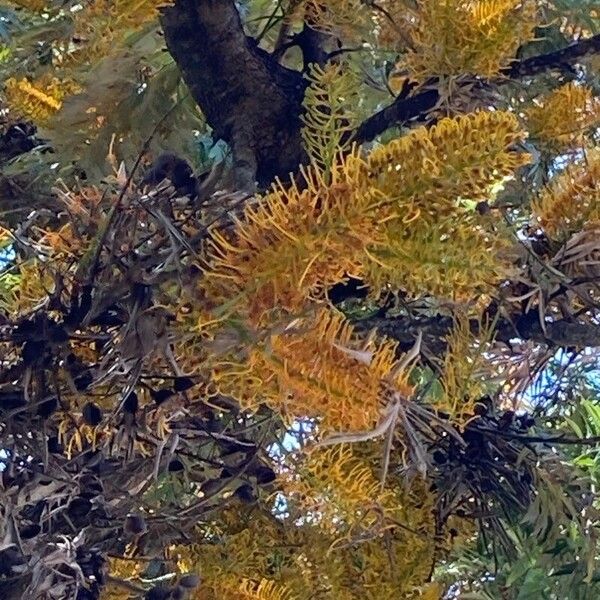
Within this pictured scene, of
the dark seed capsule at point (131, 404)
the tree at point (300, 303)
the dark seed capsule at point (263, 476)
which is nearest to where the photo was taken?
the tree at point (300, 303)

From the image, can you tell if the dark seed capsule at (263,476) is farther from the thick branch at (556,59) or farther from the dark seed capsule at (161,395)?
Answer: the thick branch at (556,59)

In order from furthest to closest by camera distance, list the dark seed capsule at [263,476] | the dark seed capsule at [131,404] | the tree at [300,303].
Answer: the dark seed capsule at [263,476], the dark seed capsule at [131,404], the tree at [300,303]

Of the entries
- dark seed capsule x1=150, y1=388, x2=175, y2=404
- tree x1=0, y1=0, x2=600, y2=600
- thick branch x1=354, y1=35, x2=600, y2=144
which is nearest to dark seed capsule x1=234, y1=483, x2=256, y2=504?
tree x1=0, y1=0, x2=600, y2=600

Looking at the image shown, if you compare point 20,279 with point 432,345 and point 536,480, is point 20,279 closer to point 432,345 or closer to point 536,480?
point 432,345

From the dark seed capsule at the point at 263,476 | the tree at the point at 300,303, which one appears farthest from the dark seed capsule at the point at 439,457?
the dark seed capsule at the point at 263,476

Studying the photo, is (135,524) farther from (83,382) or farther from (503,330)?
(503,330)

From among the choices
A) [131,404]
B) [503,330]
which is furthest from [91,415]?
[503,330]

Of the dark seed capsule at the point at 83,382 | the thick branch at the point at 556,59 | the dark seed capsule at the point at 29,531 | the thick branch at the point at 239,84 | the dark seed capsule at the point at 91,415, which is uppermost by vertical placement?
the thick branch at the point at 239,84
